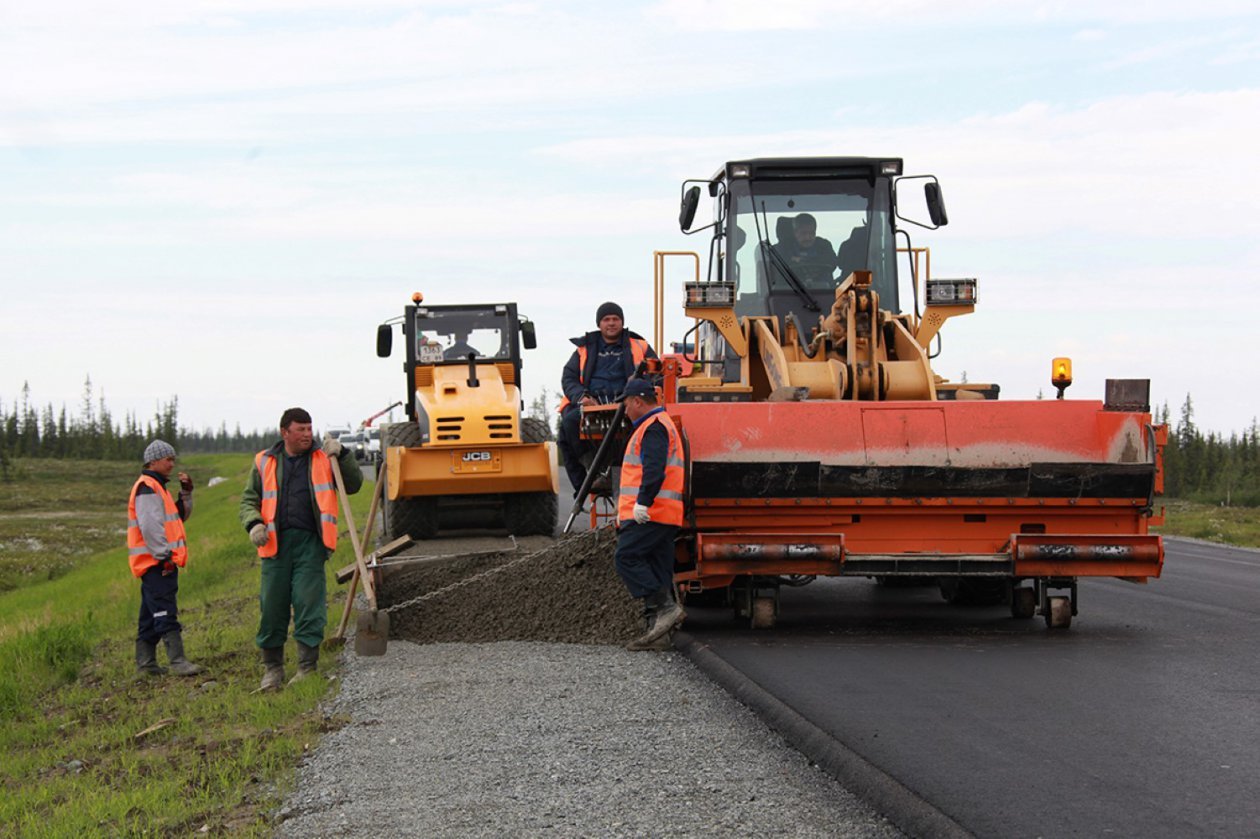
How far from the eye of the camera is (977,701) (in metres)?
7.51

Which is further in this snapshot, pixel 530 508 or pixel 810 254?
pixel 530 508

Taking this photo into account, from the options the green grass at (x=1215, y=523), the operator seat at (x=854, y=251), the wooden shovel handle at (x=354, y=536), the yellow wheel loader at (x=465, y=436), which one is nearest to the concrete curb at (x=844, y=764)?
the wooden shovel handle at (x=354, y=536)

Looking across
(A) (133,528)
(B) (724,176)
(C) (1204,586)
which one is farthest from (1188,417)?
(A) (133,528)

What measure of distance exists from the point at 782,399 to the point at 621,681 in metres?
3.15

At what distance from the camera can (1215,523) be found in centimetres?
2522

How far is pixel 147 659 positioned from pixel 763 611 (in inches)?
178

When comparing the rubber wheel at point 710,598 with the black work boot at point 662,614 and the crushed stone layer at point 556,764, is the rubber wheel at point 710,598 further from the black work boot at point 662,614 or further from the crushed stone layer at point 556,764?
the crushed stone layer at point 556,764

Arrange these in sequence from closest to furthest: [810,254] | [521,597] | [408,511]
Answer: [521,597] < [810,254] < [408,511]

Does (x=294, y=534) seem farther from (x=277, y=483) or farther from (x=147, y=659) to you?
(x=147, y=659)

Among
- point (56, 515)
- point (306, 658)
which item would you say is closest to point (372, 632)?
point (306, 658)

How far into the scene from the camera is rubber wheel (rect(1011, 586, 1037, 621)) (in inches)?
420

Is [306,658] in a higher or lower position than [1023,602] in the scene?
lower

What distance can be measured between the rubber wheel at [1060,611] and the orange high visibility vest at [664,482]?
274cm

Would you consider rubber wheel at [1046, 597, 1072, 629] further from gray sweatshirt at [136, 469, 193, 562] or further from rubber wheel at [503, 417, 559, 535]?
rubber wheel at [503, 417, 559, 535]
